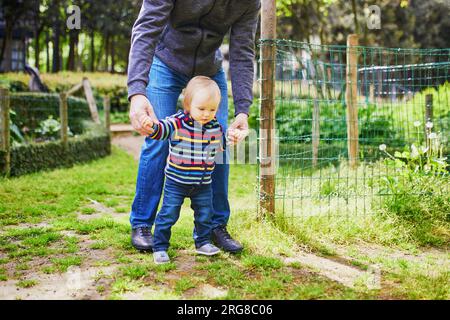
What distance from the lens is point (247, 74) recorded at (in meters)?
3.24

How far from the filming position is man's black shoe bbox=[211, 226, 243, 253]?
319 cm

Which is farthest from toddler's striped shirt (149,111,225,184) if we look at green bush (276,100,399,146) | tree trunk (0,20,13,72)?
tree trunk (0,20,13,72)

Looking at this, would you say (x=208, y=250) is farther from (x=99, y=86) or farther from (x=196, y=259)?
(x=99, y=86)

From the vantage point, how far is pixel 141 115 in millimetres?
2611

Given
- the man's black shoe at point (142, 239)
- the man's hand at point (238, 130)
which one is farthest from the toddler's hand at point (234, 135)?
the man's black shoe at point (142, 239)

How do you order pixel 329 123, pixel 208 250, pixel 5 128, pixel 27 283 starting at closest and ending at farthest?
1. pixel 27 283
2. pixel 208 250
3. pixel 5 128
4. pixel 329 123

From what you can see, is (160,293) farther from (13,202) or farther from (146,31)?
(13,202)

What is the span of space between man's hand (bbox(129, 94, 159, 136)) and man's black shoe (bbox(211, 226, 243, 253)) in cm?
94

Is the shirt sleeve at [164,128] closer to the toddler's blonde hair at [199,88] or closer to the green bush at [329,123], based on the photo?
the toddler's blonde hair at [199,88]

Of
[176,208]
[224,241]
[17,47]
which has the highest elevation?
[17,47]

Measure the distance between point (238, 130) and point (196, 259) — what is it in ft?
2.70

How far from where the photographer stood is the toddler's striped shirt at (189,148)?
2.85 meters

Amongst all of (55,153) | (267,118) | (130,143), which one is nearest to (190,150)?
(267,118)

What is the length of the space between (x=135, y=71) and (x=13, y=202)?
2.87 m
